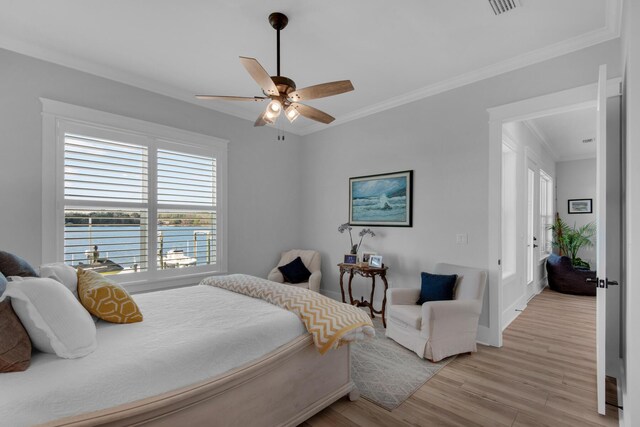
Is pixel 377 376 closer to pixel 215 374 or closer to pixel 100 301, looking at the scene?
pixel 215 374

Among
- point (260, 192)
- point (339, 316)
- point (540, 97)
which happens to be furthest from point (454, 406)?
point (260, 192)

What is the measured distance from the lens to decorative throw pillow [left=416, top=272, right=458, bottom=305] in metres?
3.16

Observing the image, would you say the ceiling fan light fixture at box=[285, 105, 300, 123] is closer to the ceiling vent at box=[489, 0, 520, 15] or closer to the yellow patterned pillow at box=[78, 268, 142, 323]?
the ceiling vent at box=[489, 0, 520, 15]

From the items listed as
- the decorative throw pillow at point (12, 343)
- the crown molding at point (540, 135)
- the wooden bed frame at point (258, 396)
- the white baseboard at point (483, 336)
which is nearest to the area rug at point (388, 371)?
the wooden bed frame at point (258, 396)

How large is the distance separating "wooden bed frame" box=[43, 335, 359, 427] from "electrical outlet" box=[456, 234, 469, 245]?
1897 mm

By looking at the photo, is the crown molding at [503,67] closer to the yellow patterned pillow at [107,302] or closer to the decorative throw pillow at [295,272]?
the decorative throw pillow at [295,272]

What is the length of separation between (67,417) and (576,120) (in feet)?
20.1

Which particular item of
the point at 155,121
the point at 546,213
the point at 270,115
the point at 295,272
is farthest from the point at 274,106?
the point at 546,213

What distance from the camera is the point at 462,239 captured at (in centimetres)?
341

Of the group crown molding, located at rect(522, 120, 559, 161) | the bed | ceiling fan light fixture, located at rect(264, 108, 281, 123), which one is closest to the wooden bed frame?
the bed

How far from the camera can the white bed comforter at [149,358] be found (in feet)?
3.77

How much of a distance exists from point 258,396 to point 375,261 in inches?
99.0

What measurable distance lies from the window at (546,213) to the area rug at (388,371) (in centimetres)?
438

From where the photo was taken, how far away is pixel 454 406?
86.3 inches
